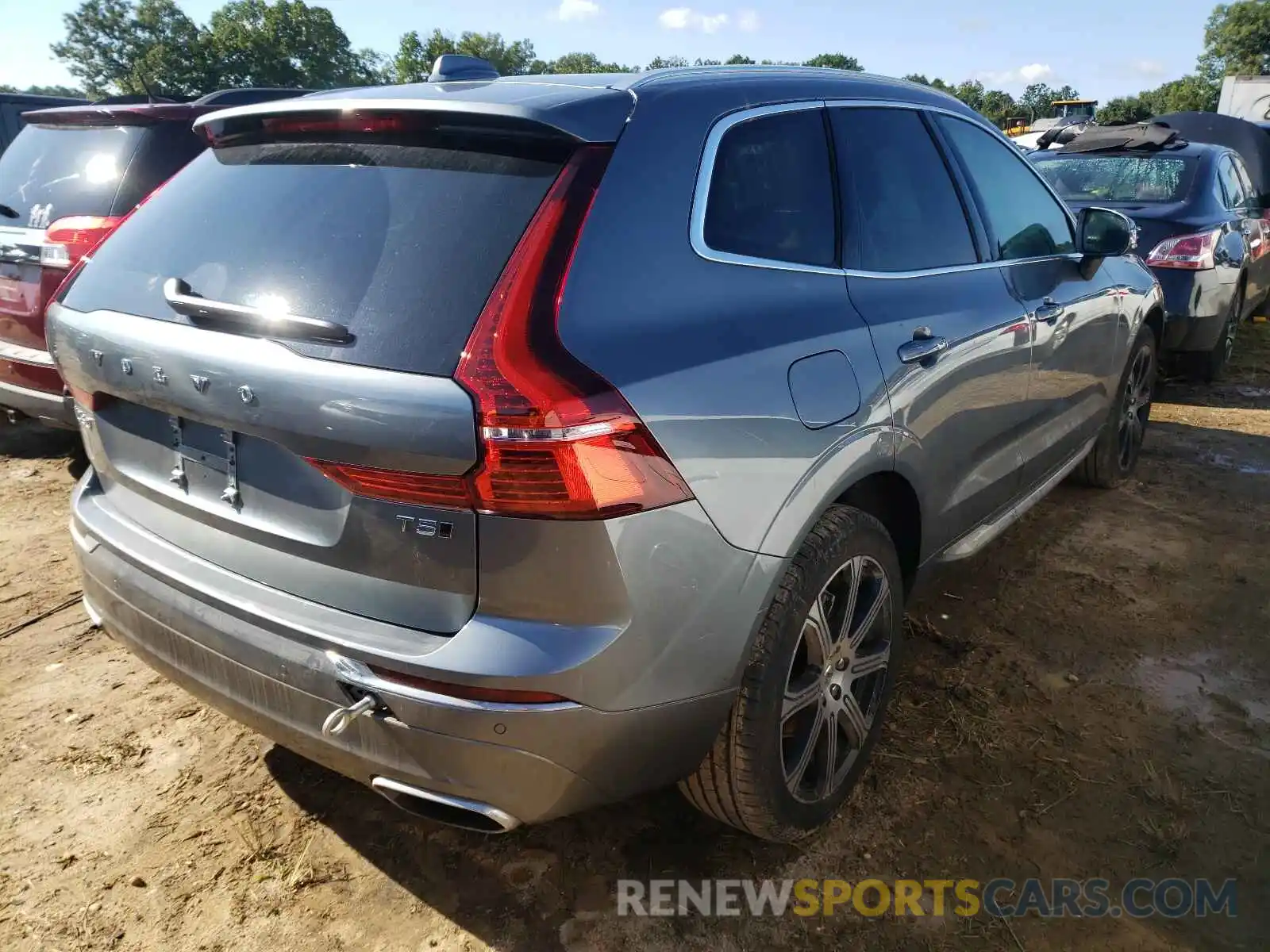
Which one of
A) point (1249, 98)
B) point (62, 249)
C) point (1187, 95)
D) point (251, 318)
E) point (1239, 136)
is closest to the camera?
point (251, 318)

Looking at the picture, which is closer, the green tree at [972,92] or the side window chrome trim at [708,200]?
the side window chrome trim at [708,200]

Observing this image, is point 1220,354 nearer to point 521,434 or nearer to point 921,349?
point 921,349

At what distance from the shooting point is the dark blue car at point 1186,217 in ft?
20.3

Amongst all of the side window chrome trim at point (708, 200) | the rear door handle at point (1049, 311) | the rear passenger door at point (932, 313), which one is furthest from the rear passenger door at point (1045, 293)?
the side window chrome trim at point (708, 200)

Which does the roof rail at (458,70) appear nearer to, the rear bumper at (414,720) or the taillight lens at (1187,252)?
the rear bumper at (414,720)

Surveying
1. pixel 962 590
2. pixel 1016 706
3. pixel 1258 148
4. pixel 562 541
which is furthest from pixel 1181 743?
pixel 1258 148

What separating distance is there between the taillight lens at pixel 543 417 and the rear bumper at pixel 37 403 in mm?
3363

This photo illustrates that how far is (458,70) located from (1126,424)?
12.3 feet

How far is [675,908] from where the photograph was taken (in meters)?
2.13

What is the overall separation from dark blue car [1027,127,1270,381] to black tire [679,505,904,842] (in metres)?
4.48

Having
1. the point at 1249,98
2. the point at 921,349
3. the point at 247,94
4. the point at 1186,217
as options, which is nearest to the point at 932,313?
the point at 921,349

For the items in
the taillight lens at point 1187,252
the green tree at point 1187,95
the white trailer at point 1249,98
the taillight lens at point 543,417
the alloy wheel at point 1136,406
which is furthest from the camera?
the green tree at point 1187,95

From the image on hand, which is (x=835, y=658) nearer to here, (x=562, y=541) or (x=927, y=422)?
(x=927, y=422)

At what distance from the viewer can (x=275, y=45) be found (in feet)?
221
